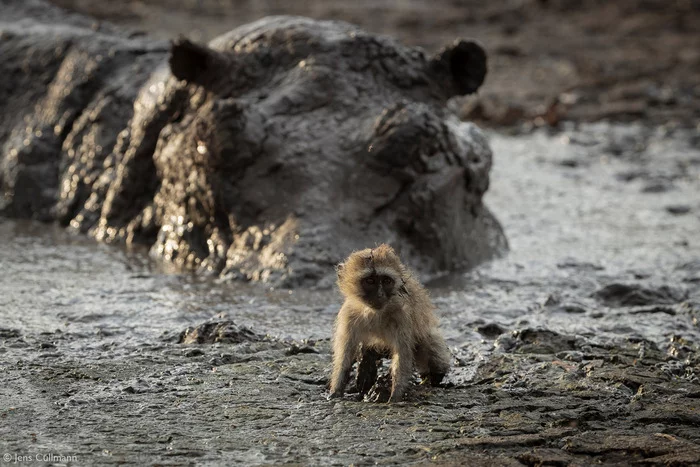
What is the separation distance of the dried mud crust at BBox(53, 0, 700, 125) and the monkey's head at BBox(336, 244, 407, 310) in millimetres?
10511

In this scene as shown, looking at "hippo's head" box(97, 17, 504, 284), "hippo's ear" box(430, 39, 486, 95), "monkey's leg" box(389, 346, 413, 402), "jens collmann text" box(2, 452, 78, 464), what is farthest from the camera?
"hippo's ear" box(430, 39, 486, 95)

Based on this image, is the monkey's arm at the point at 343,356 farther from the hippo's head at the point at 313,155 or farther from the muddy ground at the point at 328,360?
the hippo's head at the point at 313,155

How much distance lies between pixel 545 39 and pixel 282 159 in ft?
41.7

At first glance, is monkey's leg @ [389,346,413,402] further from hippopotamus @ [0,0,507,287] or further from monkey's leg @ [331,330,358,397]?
hippopotamus @ [0,0,507,287]

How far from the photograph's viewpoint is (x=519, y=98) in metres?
16.7

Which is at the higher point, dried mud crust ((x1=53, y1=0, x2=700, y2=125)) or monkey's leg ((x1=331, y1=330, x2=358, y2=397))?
dried mud crust ((x1=53, y1=0, x2=700, y2=125))

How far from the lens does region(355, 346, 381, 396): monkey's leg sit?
546 centimetres

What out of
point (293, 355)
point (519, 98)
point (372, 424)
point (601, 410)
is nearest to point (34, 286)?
point (293, 355)

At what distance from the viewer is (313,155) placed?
7.94 meters

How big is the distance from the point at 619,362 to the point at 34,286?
12.4 feet

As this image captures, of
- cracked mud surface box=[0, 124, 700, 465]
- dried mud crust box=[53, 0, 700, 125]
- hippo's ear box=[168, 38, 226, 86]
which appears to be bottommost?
cracked mud surface box=[0, 124, 700, 465]

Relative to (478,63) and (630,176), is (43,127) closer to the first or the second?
(478,63)

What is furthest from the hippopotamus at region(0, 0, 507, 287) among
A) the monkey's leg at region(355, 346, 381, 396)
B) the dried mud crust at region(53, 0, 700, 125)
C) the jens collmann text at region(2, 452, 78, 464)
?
the dried mud crust at region(53, 0, 700, 125)

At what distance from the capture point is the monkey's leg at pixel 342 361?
532 centimetres
